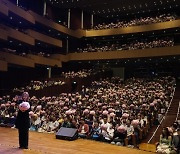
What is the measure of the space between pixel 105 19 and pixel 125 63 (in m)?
6.62

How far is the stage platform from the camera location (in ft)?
20.2

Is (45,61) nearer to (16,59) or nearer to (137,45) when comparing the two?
(16,59)

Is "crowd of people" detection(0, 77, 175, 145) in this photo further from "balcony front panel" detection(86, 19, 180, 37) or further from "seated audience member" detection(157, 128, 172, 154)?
"balcony front panel" detection(86, 19, 180, 37)

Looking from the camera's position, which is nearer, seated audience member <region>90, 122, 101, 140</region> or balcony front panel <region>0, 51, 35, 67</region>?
seated audience member <region>90, 122, 101, 140</region>

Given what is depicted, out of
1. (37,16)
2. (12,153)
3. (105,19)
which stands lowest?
(12,153)

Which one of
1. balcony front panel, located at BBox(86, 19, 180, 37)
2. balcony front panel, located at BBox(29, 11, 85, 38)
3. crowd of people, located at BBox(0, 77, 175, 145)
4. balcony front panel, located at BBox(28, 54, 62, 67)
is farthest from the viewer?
balcony front panel, located at BBox(86, 19, 180, 37)

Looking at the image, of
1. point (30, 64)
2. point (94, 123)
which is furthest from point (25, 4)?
point (94, 123)

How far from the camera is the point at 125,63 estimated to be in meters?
27.6

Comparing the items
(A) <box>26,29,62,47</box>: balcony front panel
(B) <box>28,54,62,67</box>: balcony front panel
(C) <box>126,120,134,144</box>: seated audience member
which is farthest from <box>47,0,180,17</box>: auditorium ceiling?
(C) <box>126,120,134,144</box>: seated audience member

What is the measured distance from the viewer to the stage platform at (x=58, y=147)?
6170 mm

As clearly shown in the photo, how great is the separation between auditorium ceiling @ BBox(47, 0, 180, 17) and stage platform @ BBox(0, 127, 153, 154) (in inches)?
784

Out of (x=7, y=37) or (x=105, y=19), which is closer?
(x=7, y=37)

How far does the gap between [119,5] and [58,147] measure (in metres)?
21.9

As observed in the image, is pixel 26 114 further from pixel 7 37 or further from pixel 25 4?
pixel 25 4
